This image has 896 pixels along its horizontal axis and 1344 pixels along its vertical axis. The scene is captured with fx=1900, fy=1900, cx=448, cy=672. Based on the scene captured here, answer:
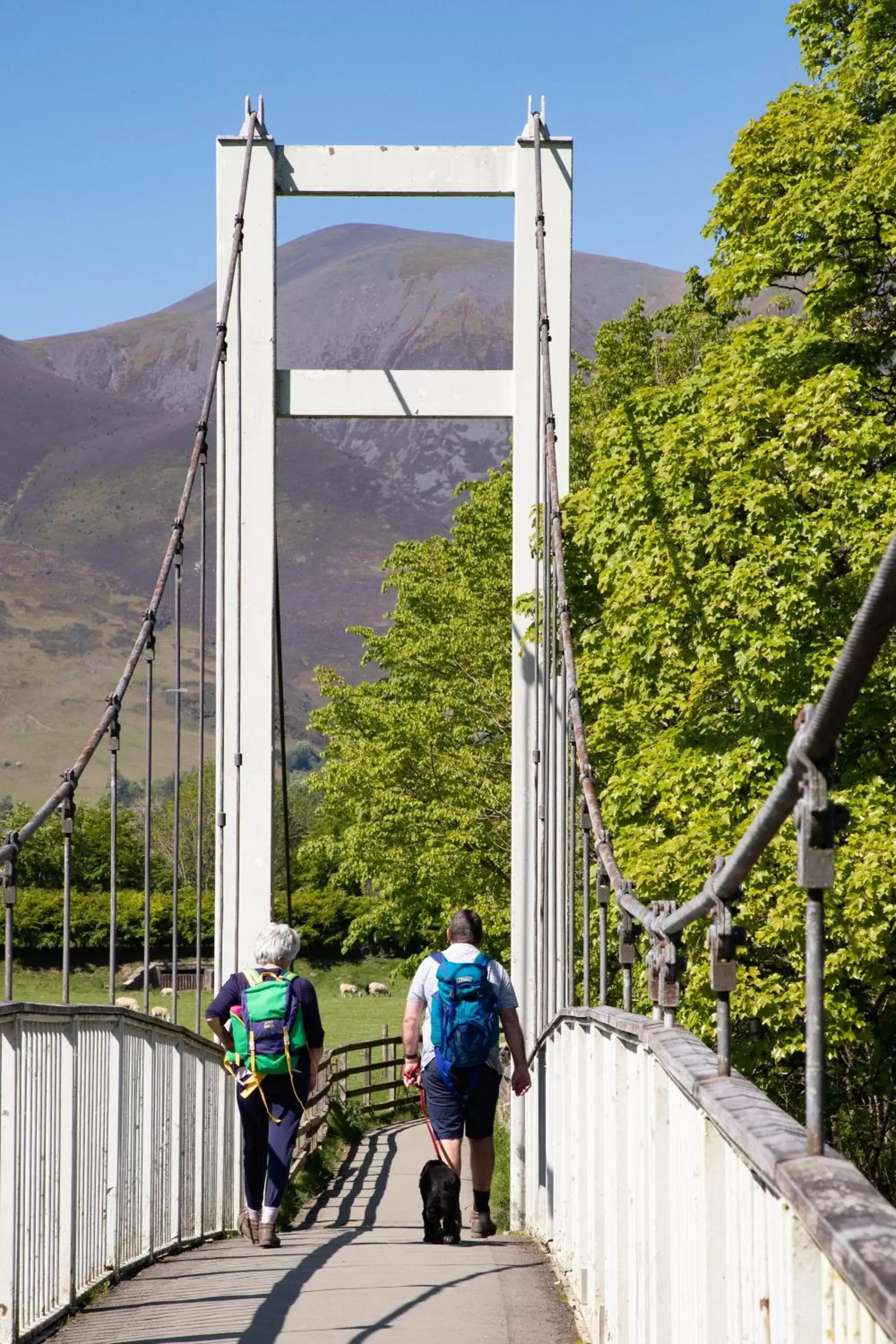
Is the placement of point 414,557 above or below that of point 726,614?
above

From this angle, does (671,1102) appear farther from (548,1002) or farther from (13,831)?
(548,1002)

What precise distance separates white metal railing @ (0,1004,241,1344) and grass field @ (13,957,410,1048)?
36.6m

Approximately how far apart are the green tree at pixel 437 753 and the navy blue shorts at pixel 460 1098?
13.4 meters

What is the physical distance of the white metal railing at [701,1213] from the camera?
1.62 meters

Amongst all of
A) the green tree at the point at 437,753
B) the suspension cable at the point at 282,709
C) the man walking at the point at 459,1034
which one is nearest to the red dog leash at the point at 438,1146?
the man walking at the point at 459,1034

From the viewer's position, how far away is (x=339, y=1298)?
5.05 m

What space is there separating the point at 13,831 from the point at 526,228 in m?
8.05

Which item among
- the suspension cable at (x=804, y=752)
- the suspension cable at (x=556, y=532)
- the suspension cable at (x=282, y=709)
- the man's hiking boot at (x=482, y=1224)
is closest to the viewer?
the suspension cable at (x=804, y=752)

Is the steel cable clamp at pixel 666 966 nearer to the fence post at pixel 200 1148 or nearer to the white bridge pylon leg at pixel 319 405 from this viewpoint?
the fence post at pixel 200 1148

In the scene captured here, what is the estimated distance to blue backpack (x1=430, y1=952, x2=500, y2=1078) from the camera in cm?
670

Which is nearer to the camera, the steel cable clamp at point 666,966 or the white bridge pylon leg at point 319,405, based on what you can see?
the steel cable clamp at point 666,966

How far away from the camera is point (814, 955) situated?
1.86 metres

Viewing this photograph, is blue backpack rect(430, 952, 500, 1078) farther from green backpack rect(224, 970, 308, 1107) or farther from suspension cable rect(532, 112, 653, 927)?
suspension cable rect(532, 112, 653, 927)

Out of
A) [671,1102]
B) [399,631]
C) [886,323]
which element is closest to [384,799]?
[399,631]
